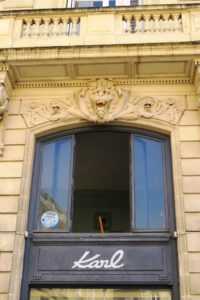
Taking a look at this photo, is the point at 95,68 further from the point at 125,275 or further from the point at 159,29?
the point at 125,275

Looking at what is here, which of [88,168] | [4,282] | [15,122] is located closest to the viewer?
[4,282]

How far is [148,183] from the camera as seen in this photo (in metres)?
9.59

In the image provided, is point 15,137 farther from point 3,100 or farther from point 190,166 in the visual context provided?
point 190,166

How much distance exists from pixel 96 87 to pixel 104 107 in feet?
1.74

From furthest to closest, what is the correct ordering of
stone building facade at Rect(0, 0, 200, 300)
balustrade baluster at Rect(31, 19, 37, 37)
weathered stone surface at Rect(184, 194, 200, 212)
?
balustrade baluster at Rect(31, 19, 37, 37)
stone building facade at Rect(0, 0, 200, 300)
weathered stone surface at Rect(184, 194, 200, 212)

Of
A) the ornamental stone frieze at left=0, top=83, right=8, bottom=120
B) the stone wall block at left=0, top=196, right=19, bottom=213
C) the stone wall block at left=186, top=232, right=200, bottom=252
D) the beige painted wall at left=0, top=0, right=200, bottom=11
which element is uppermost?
the beige painted wall at left=0, top=0, right=200, bottom=11

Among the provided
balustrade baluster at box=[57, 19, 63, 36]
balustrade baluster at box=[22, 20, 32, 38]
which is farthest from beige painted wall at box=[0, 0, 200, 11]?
balustrade baluster at box=[57, 19, 63, 36]

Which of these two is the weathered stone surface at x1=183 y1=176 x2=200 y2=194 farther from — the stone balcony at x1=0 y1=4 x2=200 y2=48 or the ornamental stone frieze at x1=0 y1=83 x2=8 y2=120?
the ornamental stone frieze at x1=0 y1=83 x2=8 y2=120

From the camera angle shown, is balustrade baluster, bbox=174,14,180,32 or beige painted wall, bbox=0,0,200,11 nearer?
balustrade baluster, bbox=174,14,180,32

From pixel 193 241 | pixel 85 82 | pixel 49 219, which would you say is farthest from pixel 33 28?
pixel 193 241

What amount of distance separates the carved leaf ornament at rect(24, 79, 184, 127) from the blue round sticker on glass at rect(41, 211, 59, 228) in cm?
200

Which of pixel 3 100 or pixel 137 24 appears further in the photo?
pixel 137 24

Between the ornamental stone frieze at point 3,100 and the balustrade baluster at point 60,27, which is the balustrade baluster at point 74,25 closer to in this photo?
the balustrade baluster at point 60,27

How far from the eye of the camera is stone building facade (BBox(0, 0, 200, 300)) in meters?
9.13
